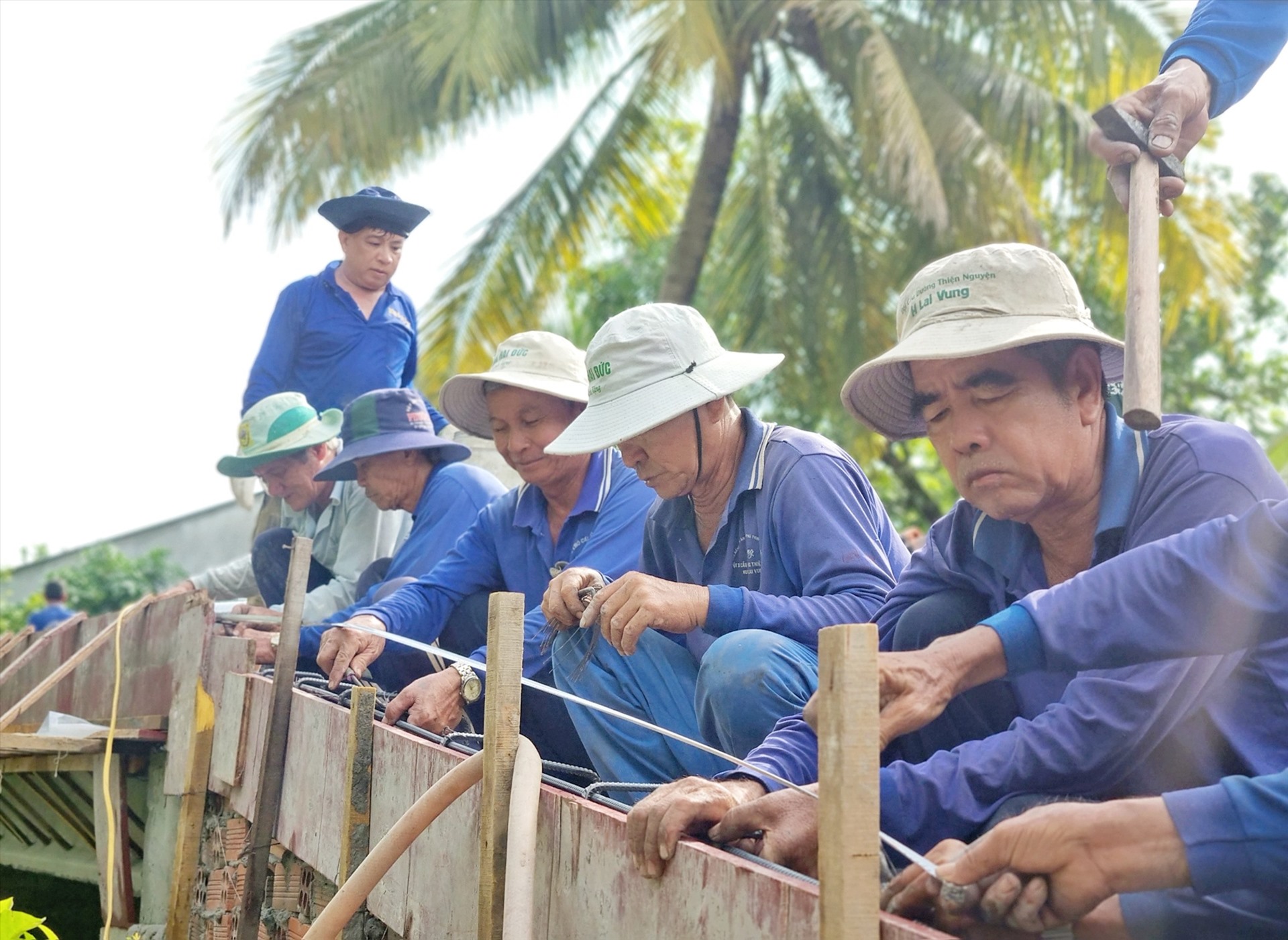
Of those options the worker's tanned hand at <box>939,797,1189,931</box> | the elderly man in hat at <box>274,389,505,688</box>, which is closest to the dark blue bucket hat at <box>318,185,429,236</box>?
the elderly man in hat at <box>274,389,505,688</box>

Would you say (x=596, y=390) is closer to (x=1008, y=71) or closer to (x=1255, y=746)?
(x=1255, y=746)

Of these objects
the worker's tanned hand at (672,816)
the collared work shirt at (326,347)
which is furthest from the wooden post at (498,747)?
the collared work shirt at (326,347)

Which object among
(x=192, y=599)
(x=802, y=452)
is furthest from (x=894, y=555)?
(x=192, y=599)

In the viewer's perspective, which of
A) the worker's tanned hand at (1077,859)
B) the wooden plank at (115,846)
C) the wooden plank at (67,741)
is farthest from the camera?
the wooden plank at (115,846)

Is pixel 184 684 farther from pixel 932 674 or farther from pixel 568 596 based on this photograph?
pixel 932 674

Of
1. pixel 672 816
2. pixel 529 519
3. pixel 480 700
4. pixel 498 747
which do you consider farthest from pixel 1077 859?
pixel 529 519

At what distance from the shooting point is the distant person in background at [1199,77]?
236 centimetres

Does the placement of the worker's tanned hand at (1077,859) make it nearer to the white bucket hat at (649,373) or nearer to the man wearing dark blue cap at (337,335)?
the white bucket hat at (649,373)

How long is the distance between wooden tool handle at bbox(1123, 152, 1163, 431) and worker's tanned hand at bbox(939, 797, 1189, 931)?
501mm

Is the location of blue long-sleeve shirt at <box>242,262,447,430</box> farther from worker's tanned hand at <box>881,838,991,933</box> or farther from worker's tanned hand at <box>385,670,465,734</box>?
worker's tanned hand at <box>881,838,991,933</box>

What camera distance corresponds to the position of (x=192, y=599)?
18.2 ft

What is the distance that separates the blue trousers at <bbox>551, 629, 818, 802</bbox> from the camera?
267cm

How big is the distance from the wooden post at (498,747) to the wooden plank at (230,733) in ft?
7.81

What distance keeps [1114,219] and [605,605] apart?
10.2m
